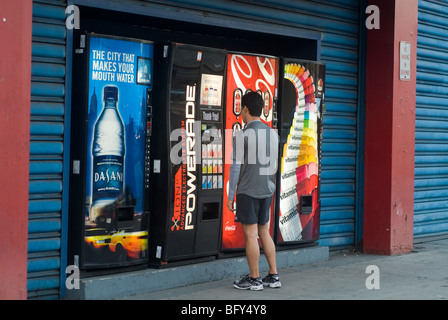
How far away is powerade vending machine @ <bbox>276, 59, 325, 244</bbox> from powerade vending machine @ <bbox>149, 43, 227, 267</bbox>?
3.45 feet

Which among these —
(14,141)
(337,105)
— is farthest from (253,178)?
(337,105)

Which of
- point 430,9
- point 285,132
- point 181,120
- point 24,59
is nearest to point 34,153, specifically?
point 24,59

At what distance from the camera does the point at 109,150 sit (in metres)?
7.11

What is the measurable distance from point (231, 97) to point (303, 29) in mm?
1837

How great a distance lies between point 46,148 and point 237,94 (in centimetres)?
240

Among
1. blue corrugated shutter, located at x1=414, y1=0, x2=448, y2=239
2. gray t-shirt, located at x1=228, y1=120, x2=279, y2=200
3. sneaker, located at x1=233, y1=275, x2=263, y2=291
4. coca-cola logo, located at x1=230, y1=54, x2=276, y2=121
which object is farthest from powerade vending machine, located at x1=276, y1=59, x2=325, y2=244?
blue corrugated shutter, located at x1=414, y1=0, x2=448, y2=239

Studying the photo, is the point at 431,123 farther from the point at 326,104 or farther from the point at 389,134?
the point at 326,104

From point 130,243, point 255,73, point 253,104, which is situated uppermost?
point 255,73

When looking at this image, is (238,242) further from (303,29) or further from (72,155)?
(303,29)

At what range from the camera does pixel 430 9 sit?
1150 centimetres

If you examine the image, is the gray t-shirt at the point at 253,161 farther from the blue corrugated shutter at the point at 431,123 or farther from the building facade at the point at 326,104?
the blue corrugated shutter at the point at 431,123

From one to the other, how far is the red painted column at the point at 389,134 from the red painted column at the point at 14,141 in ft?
17.8

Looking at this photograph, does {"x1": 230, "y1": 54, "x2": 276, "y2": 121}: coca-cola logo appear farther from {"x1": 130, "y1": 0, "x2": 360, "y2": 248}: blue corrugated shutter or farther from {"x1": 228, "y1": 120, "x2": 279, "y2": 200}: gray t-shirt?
{"x1": 228, "y1": 120, "x2": 279, "y2": 200}: gray t-shirt

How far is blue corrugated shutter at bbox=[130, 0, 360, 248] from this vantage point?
9727 mm
